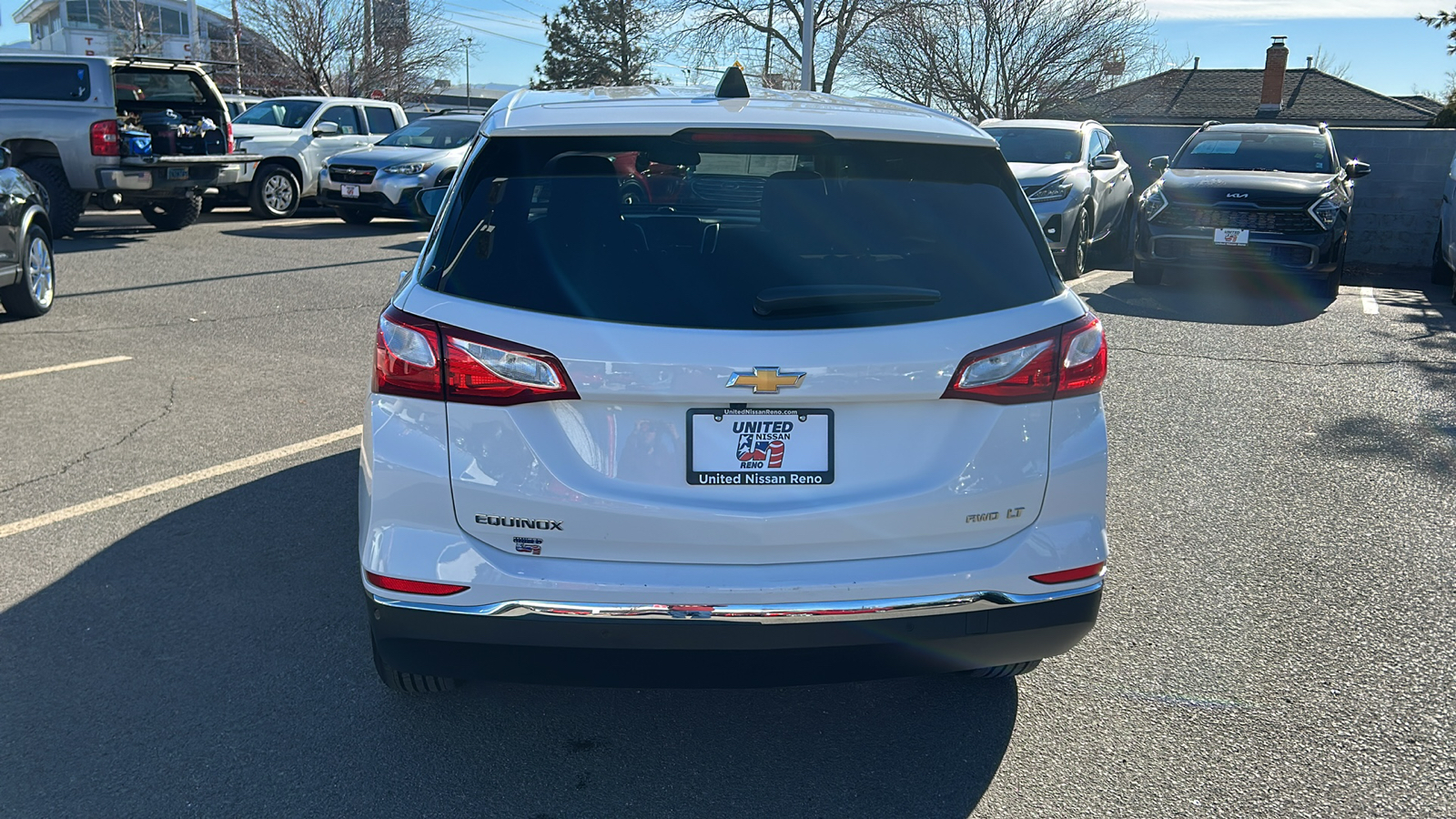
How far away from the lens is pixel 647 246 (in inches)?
114

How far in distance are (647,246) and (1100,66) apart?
36.1 m

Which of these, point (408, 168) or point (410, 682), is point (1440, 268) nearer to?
point (408, 168)

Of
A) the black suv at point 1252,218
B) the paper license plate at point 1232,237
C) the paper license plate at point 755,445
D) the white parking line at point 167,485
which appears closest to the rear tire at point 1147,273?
the black suv at point 1252,218

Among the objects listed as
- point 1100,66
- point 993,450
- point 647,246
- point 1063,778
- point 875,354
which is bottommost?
point 1063,778

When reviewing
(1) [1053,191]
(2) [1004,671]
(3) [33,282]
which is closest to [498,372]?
→ (2) [1004,671]

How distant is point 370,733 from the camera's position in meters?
3.30

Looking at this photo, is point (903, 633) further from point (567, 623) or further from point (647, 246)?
point (647, 246)

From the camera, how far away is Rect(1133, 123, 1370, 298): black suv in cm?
1152

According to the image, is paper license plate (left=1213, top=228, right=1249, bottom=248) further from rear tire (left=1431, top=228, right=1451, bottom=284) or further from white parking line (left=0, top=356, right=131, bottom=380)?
white parking line (left=0, top=356, right=131, bottom=380)

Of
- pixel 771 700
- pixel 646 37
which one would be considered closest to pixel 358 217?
pixel 771 700

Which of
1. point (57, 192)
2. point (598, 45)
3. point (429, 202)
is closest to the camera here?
point (429, 202)

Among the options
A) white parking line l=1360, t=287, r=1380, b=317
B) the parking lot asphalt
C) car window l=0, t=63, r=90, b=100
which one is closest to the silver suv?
white parking line l=1360, t=287, r=1380, b=317

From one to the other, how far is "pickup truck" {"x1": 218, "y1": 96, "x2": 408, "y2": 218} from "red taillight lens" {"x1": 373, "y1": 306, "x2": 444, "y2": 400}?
48.4 ft

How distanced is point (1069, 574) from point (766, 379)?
Answer: 94 cm
